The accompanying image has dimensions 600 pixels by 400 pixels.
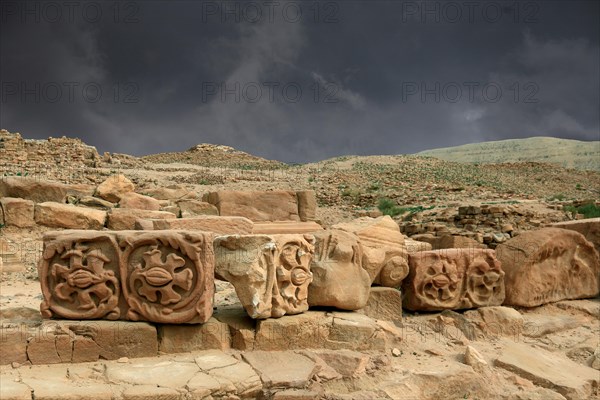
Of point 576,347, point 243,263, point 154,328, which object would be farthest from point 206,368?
point 576,347

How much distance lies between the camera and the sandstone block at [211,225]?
20.2ft

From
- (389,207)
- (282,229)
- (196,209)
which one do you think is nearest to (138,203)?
(196,209)

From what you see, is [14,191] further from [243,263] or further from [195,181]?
[195,181]

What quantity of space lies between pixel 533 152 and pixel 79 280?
281 feet

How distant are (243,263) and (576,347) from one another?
4371 mm

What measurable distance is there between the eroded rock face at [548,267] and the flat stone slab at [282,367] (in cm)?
345

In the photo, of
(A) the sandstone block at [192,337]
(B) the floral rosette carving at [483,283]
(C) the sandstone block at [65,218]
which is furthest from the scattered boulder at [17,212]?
(B) the floral rosette carving at [483,283]

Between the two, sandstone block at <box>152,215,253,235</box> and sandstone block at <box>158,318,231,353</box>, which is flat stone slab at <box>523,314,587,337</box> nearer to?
sandstone block at <box>152,215,253,235</box>

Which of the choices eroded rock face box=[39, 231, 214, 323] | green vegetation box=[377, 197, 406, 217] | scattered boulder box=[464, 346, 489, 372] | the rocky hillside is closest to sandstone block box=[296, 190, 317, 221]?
scattered boulder box=[464, 346, 489, 372]

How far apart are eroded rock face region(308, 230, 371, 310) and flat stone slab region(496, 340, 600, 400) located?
1691mm

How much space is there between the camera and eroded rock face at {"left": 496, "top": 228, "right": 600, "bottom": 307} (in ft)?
21.2

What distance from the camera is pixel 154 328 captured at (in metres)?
4.24

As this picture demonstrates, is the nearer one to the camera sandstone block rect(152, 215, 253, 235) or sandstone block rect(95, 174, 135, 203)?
sandstone block rect(152, 215, 253, 235)

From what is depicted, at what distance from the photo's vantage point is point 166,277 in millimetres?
4184
